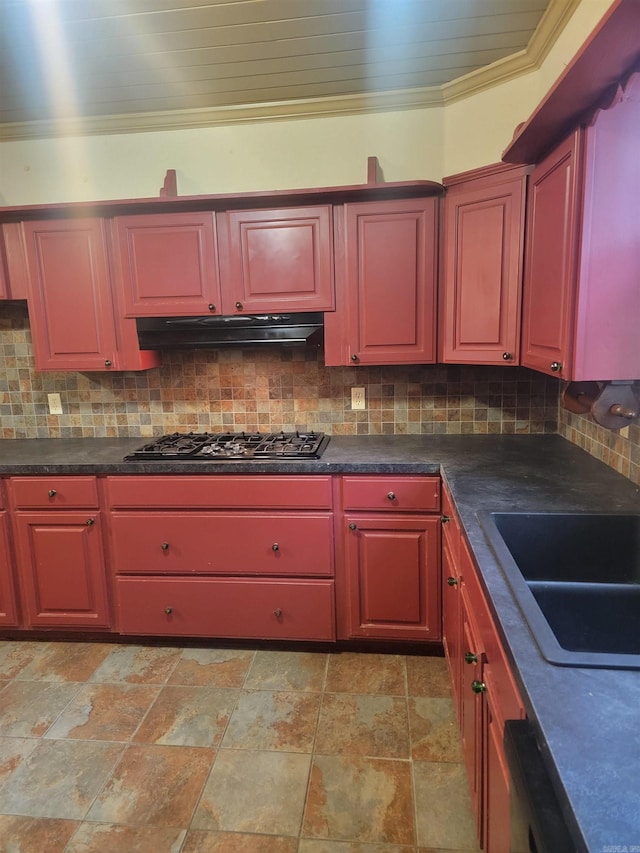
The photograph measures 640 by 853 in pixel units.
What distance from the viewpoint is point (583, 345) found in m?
1.44

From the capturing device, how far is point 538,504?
5.40ft

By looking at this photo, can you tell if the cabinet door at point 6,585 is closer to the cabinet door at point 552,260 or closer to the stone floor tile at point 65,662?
the stone floor tile at point 65,662

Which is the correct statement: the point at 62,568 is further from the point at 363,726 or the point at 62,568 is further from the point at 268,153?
the point at 268,153

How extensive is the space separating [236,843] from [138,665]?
1.04 metres

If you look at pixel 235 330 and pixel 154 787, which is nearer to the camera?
pixel 154 787

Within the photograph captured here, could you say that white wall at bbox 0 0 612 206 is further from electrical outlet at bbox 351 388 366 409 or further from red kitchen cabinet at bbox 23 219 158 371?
electrical outlet at bbox 351 388 366 409

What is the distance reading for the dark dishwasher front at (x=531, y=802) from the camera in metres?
0.64

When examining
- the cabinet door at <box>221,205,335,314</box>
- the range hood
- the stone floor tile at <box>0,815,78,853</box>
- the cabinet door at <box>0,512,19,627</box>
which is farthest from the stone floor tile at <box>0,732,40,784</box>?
the cabinet door at <box>221,205,335,314</box>

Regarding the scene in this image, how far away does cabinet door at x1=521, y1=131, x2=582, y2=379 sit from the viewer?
1462 millimetres

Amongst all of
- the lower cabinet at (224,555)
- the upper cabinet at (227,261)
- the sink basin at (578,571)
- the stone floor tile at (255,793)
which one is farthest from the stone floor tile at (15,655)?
the sink basin at (578,571)

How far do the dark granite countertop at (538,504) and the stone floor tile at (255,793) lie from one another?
1.05m

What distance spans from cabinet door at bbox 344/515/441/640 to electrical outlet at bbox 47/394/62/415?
178 centimetres

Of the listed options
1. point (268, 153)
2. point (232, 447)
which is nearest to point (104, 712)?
point (232, 447)

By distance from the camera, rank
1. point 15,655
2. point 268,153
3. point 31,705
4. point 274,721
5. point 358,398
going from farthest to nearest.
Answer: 1. point 358,398
2. point 268,153
3. point 15,655
4. point 31,705
5. point 274,721
